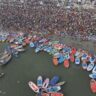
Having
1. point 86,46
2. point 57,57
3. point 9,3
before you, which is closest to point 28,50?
point 57,57

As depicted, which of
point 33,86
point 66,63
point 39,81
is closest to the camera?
point 33,86

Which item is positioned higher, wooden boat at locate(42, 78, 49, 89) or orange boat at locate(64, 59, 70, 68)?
orange boat at locate(64, 59, 70, 68)

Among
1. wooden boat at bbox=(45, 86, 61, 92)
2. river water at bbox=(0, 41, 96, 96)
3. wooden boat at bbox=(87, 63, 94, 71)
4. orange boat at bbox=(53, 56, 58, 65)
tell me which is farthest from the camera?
orange boat at bbox=(53, 56, 58, 65)

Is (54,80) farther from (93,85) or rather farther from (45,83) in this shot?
(93,85)

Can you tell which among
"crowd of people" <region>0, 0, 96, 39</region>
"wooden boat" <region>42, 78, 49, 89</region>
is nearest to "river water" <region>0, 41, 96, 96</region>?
"wooden boat" <region>42, 78, 49, 89</region>

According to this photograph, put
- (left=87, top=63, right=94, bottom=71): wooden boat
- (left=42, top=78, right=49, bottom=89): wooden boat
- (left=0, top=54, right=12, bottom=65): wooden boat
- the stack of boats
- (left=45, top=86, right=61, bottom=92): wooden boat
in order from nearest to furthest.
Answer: the stack of boats
(left=45, top=86, right=61, bottom=92): wooden boat
(left=42, top=78, right=49, bottom=89): wooden boat
(left=87, top=63, right=94, bottom=71): wooden boat
(left=0, top=54, right=12, bottom=65): wooden boat

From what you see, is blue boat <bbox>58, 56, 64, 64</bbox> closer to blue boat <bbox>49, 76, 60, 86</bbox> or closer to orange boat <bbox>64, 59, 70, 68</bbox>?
orange boat <bbox>64, 59, 70, 68</bbox>

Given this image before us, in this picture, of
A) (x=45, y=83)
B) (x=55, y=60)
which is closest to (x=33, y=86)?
(x=45, y=83)

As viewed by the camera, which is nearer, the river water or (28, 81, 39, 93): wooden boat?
(28, 81, 39, 93): wooden boat
